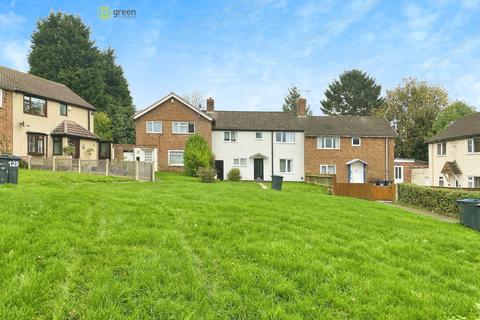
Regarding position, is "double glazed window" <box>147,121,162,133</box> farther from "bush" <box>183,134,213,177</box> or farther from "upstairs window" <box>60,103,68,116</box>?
"upstairs window" <box>60,103,68,116</box>

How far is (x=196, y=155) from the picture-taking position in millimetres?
30625

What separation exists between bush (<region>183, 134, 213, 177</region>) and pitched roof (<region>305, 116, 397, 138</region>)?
1247 centimetres

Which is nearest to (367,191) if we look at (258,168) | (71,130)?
(258,168)

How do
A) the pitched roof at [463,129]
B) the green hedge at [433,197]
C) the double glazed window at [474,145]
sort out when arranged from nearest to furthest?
the green hedge at [433,197]
the double glazed window at [474,145]
the pitched roof at [463,129]

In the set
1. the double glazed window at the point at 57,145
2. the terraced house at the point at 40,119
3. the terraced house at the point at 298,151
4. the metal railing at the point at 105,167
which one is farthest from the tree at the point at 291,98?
the metal railing at the point at 105,167

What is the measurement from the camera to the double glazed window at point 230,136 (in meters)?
37.1

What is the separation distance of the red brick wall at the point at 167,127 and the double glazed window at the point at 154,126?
1.05 ft

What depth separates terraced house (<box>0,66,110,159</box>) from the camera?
83.6 feet

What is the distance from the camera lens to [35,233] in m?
5.75

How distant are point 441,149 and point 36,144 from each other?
3913 cm

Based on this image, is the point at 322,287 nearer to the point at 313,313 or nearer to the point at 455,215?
the point at 313,313

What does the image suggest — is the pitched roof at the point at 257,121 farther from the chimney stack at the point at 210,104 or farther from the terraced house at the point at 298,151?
the chimney stack at the point at 210,104

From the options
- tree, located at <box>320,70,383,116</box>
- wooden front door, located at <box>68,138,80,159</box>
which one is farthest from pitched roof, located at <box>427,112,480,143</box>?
wooden front door, located at <box>68,138,80,159</box>

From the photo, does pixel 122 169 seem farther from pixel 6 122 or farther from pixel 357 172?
pixel 357 172
